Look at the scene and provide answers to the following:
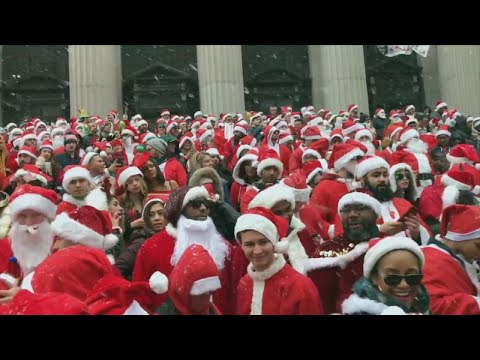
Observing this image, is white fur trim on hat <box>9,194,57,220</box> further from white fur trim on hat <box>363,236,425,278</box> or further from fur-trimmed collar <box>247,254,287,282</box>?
white fur trim on hat <box>363,236,425,278</box>

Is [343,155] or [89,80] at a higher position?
[89,80]

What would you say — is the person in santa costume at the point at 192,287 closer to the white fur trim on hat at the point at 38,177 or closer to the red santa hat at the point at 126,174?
the red santa hat at the point at 126,174

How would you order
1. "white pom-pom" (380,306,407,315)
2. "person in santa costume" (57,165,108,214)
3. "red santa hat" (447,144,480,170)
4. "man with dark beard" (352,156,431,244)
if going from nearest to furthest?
"white pom-pom" (380,306,407,315) < "man with dark beard" (352,156,431,244) < "person in santa costume" (57,165,108,214) < "red santa hat" (447,144,480,170)

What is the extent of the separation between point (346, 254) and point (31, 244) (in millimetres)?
2355

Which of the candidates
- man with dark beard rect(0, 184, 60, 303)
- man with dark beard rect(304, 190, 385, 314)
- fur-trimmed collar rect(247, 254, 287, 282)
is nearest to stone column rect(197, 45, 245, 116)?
man with dark beard rect(0, 184, 60, 303)

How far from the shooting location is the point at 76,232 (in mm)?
4527

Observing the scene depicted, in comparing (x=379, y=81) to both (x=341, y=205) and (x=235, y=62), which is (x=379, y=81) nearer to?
(x=235, y=62)

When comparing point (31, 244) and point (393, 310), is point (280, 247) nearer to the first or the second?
point (393, 310)

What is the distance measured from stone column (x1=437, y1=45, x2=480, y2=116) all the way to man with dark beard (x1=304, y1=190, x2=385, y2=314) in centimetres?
1840

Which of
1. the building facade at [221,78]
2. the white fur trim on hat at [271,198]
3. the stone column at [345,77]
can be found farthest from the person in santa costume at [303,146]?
the stone column at [345,77]

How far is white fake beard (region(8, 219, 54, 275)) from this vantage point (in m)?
4.80

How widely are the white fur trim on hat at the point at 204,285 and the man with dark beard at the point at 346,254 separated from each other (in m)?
0.96

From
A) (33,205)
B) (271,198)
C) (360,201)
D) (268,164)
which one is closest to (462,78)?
(268,164)
